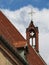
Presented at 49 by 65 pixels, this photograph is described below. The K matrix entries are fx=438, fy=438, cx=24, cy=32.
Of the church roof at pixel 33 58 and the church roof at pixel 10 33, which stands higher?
the church roof at pixel 10 33

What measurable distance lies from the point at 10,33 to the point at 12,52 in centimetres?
497

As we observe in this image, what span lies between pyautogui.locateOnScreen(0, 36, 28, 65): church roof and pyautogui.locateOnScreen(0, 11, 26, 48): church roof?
198 centimetres

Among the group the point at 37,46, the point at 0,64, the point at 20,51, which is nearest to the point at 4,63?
the point at 0,64

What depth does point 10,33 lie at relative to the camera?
124 ft

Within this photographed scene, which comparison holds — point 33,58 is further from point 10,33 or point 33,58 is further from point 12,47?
point 12,47

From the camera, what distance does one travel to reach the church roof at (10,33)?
3570 centimetres

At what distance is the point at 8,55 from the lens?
109ft

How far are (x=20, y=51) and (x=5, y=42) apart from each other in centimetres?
276

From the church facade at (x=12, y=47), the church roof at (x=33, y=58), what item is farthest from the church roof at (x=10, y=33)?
the church roof at (x=33, y=58)

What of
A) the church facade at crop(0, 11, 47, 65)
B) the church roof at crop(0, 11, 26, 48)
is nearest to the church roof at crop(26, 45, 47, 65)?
the church facade at crop(0, 11, 47, 65)

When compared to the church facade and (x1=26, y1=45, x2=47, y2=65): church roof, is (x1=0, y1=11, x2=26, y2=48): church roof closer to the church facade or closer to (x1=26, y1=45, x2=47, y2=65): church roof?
the church facade

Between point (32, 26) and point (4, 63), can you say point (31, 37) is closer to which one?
point (32, 26)

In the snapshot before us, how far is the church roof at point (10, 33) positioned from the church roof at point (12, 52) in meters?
1.98

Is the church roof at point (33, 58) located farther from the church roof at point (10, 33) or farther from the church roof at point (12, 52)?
the church roof at point (12, 52)
